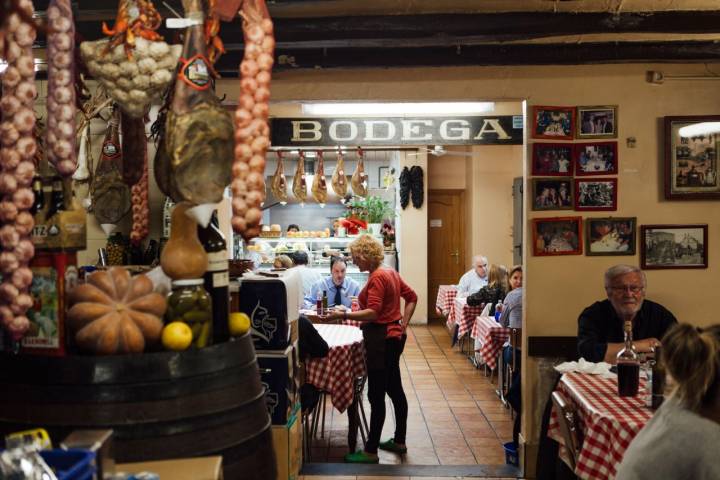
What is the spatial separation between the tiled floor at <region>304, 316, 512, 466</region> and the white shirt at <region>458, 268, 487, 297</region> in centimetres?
91

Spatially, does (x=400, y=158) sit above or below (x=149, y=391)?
above

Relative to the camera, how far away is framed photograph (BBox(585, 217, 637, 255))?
511 cm

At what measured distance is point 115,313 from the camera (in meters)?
2.05

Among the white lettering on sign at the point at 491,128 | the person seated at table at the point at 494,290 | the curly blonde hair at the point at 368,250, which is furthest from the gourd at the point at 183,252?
the person seated at table at the point at 494,290

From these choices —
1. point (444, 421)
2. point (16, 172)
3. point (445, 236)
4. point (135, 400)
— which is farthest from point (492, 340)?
point (445, 236)

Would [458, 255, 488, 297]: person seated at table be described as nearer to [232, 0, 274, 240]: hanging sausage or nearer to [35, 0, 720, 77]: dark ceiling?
[35, 0, 720, 77]: dark ceiling

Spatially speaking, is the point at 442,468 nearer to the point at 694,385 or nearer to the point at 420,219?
the point at 694,385

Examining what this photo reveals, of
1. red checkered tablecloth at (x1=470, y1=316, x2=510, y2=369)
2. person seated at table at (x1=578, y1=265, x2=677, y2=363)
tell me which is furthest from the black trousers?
person seated at table at (x1=578, y1=265, x2=677, y2=363)

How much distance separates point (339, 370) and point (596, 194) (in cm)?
237

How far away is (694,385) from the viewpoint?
8.06ft

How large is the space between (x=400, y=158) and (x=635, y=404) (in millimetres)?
10046

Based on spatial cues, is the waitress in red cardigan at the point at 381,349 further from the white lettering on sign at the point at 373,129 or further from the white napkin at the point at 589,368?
the white napkin at the point at 589,368

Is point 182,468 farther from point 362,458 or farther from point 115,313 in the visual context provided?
point 362,458

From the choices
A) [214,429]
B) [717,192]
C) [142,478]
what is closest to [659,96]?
[717,192]
